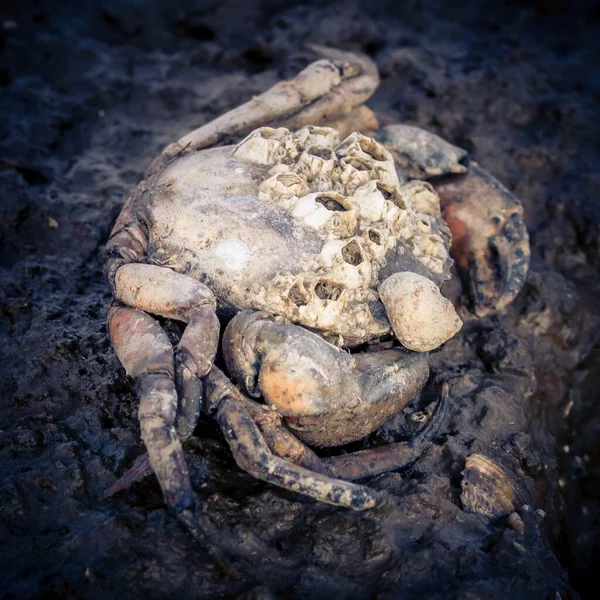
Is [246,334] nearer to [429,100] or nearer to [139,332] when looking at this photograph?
[139,332]

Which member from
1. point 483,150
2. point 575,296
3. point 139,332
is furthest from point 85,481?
point 483,150

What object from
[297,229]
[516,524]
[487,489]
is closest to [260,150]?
[297,229]

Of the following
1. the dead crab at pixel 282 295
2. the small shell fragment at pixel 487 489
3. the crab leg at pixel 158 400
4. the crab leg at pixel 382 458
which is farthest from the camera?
the small shell fragment at pixel 487 489

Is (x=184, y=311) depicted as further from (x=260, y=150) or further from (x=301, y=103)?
(x=301, y=103)

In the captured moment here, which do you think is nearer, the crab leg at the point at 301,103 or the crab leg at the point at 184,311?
the crab leg at the point at 184,311

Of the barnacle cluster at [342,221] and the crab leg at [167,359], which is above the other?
the barnacle cluster at [342,221]

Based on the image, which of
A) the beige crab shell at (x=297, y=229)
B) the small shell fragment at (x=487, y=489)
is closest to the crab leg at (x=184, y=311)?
the beige crab shell at (x=297, y=229)

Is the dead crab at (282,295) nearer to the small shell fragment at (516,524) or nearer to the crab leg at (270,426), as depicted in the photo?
the crab leg at (270,426)
